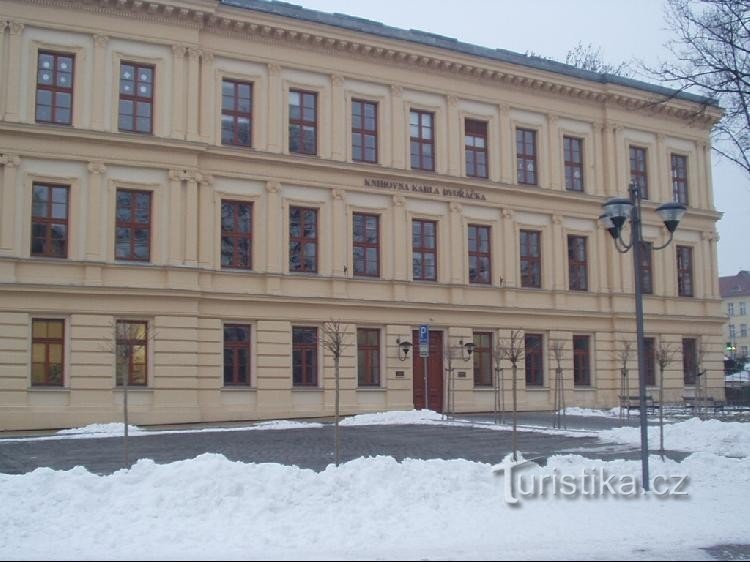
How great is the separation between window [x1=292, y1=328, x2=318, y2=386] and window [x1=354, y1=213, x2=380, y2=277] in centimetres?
314

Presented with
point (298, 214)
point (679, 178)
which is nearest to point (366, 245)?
point (298, 214)

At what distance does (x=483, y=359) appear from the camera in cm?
3538

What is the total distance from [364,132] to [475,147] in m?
5.29

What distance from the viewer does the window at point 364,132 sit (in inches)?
1328

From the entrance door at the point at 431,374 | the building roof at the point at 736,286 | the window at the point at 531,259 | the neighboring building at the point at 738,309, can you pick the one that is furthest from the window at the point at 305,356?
the building roof at the point at 736,286

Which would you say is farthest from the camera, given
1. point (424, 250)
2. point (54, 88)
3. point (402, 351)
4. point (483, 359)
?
point (483, 359)

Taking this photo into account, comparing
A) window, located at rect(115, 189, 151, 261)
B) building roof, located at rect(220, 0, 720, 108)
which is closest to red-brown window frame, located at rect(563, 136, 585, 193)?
building roof, located at rect(220, 0, 720, 108)

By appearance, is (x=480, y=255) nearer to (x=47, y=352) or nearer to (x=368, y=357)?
(x=368, y=357)

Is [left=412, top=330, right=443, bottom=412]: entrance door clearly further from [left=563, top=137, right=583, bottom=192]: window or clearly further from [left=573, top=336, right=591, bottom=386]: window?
[left=563, top=137, right=583, bottom=192]: window

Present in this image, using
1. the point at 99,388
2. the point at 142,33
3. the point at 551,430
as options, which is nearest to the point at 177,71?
the point at 142,33

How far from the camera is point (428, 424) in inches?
1115

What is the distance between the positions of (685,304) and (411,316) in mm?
15364

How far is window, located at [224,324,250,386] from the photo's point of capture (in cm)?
3020

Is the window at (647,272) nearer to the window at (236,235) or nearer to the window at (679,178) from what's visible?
the window at (679,178)
